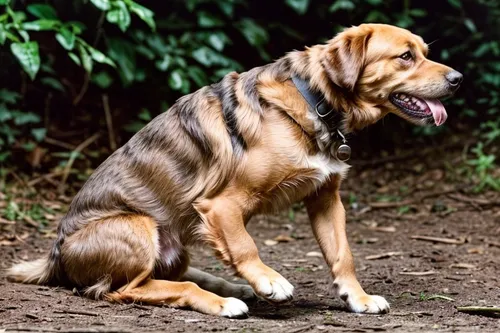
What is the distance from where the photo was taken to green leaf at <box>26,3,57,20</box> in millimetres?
7206

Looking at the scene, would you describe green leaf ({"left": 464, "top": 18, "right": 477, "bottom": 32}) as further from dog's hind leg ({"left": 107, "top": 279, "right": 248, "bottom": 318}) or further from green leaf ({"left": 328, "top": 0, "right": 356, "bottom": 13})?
dog's hind leg ({"left": 107, "top": 279, "right": 248, "bottom": 318})

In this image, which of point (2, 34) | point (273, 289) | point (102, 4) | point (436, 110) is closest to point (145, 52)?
point (102, 4)

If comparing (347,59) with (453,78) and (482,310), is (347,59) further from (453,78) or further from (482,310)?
(482,310)

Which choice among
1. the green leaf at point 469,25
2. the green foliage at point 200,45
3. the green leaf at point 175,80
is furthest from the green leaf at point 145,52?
the green leaf at point 469,25

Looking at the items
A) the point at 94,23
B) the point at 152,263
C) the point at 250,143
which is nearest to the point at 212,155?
the point at 250,143

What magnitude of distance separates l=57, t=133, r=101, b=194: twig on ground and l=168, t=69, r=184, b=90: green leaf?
1.19 meters

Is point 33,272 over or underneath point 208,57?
underneath

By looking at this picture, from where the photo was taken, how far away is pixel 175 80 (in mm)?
8531

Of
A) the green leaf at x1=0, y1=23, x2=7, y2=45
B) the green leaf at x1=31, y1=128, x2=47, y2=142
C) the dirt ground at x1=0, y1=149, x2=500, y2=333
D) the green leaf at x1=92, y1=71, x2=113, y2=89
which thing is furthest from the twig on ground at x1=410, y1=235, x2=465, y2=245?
the green leaf at x1=31, y1=128, x2=47, y2=142

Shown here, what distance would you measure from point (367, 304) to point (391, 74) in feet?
4.81

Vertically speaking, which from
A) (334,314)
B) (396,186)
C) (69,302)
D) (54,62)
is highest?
(54,62)

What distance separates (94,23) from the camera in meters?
8.23

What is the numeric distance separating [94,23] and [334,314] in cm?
513

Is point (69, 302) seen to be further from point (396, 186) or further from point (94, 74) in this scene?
point (396, 186)
